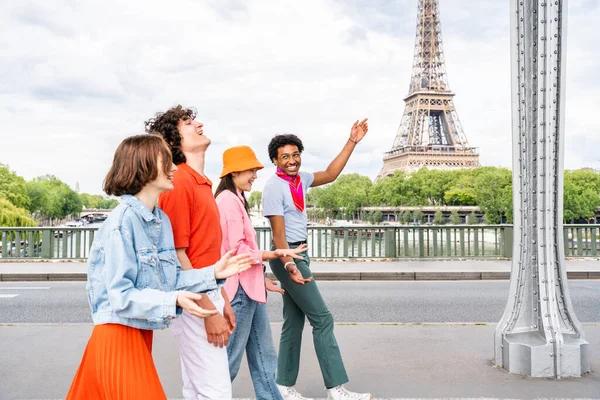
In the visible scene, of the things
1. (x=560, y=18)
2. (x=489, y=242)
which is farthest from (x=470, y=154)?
(x=560, y=18)

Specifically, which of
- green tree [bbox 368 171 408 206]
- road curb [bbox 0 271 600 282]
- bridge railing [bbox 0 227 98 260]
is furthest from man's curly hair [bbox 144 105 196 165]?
green tree [bbox 368 171 408 206]

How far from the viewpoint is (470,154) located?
267 ft

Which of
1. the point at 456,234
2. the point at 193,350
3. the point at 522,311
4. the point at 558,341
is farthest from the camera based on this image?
the point at 456,234

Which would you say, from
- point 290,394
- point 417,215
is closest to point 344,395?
A: point 290,394

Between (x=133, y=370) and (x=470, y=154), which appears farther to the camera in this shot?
(x=470, y=154)

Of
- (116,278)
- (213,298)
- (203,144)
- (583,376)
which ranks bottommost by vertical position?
(583,376)

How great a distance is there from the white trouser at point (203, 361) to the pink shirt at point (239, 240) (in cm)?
54

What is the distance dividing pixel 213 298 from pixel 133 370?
69 centimetres

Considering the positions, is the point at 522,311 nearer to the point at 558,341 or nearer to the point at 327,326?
the point at 558,341

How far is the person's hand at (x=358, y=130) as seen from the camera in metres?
4.55

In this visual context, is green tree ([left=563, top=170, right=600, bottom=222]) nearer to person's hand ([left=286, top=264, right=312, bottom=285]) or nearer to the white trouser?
person's hand ([left=286, top=264, right=312, bottom=285])

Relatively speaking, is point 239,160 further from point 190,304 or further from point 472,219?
point 472,219

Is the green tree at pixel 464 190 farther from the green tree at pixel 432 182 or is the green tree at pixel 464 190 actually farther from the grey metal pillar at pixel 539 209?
the grey metal pillar at pixel 539 209

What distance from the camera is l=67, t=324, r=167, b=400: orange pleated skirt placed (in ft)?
6.66
